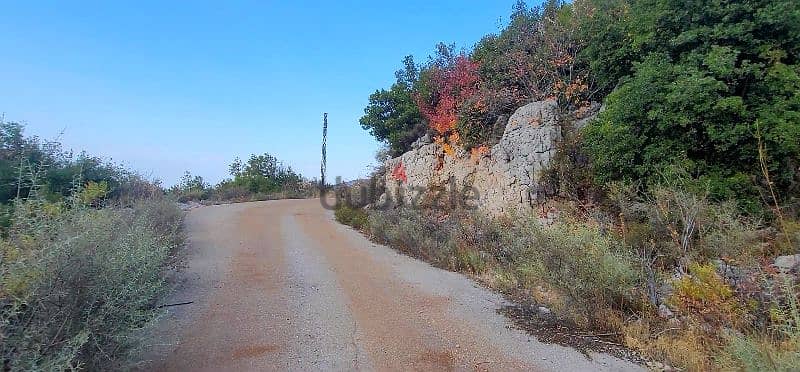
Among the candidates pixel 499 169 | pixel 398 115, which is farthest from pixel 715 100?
pixel 398 115

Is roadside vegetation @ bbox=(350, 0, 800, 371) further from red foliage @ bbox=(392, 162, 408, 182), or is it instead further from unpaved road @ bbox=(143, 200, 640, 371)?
red foliage @ bbox=(392, 162, 408, 182)

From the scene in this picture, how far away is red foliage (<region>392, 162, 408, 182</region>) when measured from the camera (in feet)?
53.9

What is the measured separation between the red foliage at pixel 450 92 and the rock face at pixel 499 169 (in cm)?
91

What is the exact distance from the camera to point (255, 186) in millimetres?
30047

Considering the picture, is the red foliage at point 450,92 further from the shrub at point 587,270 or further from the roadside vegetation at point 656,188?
the shrub at point 587,270

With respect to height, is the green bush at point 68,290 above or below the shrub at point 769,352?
above

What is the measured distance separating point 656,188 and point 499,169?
461cm

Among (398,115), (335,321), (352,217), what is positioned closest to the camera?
(335,321)

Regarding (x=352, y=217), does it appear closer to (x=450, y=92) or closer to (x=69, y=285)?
(x=450, y=92)

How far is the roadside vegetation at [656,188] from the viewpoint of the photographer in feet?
14.3

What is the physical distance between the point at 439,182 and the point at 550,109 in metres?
4.35

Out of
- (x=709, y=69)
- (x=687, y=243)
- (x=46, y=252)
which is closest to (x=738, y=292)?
(x=687, y=243)

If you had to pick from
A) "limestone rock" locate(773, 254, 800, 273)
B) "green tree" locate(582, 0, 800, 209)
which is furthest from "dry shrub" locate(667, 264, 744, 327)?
"green tree" locate(582, 0, 800, 209)

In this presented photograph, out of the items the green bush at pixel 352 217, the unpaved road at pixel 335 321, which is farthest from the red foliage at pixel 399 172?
the unpaved road at pixel 335 321
